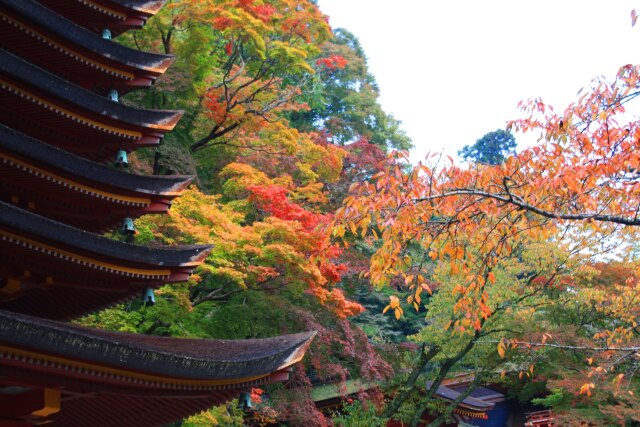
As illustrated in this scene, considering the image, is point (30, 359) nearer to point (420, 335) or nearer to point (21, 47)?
point (21, 47)

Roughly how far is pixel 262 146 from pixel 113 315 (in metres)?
8.19

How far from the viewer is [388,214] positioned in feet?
15.8

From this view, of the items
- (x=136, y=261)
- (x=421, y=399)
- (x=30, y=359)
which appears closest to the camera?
(x=30, y=359)

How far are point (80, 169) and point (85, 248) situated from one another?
2.97 feet

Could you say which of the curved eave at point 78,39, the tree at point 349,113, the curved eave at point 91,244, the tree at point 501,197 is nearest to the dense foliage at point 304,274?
the tree at point 501,197

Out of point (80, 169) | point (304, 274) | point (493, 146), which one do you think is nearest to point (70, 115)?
point (80, 169)

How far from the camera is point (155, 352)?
511 cm

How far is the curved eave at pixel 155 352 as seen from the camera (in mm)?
4379

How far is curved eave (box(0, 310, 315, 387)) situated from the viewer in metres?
4.38

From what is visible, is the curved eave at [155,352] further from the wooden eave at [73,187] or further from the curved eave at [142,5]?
the curved eave at [142,5]

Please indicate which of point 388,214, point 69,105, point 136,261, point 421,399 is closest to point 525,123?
point 388,214

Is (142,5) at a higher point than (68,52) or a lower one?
higher

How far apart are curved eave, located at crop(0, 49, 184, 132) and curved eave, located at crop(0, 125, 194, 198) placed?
2.03 feet

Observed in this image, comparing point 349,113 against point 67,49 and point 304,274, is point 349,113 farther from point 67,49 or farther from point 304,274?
point 67,49
